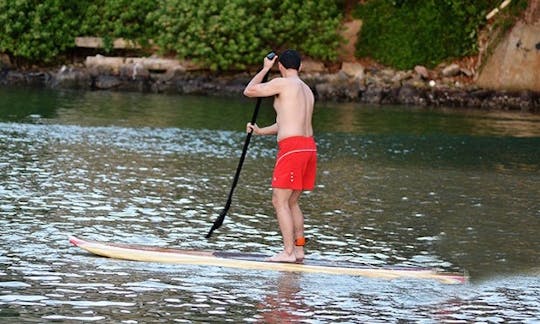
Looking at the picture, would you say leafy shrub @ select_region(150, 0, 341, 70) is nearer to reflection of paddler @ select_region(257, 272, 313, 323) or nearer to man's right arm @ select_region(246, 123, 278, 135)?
man's right arm @ select_region(246, 123, 278, 135)

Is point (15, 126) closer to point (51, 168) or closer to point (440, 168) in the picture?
point (51, 168)

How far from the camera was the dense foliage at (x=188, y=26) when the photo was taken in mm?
43062

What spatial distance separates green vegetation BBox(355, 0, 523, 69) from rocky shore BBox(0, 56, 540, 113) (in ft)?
1.71

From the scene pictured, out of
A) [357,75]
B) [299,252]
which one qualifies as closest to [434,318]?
[299,252]

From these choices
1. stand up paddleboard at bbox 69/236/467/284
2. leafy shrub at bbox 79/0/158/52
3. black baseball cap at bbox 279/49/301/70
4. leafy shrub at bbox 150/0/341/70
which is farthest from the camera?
leafy shrub at bbox 79/0/158/52

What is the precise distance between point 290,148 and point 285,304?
2.11 m

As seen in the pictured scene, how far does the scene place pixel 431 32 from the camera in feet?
143

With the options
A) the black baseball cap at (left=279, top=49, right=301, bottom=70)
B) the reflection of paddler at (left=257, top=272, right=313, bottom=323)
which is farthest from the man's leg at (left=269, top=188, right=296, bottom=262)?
the black baseball cap at (left=279, top=49, right=301, bottom=70)

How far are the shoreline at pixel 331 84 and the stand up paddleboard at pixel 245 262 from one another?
1085 inches

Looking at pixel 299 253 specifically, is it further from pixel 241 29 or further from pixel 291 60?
pixel 241 29

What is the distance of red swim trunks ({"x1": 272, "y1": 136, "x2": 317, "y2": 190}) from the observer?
13461 mm

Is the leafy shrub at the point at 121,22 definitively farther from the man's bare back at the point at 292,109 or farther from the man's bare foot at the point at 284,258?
the man's bare foot at the point at 284,258

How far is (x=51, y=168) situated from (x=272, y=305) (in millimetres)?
10141

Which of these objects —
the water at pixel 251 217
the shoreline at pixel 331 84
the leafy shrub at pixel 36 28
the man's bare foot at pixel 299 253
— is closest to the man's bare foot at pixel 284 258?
the man's bare foot at pixel 299 253
